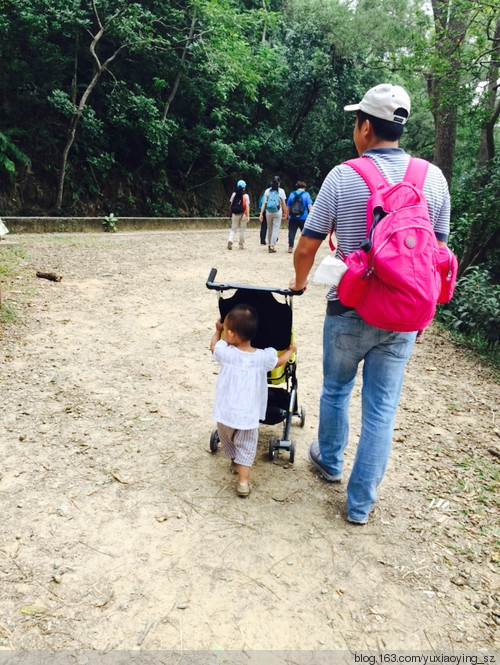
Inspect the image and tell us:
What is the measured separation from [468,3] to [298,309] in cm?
546

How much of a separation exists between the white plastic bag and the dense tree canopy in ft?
24.2

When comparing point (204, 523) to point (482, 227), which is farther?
point (482, 227)

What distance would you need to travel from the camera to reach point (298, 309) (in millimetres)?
7609

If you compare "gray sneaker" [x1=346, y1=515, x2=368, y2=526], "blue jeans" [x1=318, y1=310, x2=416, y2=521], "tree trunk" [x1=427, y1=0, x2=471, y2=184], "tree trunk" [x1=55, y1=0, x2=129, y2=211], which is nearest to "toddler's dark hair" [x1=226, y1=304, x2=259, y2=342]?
"blue jeans" [x1=318, y1=310, x2=416, y2=521]

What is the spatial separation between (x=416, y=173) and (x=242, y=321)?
1253 millimetres

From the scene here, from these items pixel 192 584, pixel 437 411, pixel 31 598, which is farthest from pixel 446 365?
pixel 31 598

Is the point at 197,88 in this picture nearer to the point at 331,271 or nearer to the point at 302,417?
the point at 302,417

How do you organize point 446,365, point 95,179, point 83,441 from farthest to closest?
point 95,179
point 446,365
point 83,441

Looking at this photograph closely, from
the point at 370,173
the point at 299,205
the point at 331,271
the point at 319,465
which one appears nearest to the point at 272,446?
the point at 319,465

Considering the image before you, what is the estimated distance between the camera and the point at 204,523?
284 centimetres

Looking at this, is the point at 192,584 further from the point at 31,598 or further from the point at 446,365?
the point at 446,365

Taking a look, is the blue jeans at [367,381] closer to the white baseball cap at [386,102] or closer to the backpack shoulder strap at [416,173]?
the backpack shoulder strap at [416,173]

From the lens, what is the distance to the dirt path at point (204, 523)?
87.7 inches

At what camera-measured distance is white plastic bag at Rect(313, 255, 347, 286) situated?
2.45 metres
